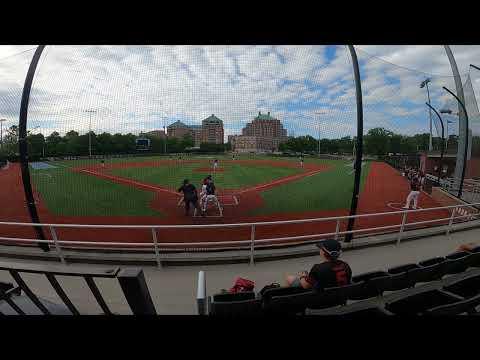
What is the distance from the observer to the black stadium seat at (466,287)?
290 cm

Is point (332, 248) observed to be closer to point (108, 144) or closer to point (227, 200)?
point (108, 144)

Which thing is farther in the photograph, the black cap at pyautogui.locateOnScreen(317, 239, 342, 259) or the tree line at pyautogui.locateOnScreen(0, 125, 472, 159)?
the tree line at pyautogui.locateOnScreen(0, 125, 472, 159)

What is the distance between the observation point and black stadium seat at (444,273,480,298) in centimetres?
290

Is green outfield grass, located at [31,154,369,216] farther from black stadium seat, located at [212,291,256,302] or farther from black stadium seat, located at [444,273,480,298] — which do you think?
black stadium seat, located at [212,291,256,302]

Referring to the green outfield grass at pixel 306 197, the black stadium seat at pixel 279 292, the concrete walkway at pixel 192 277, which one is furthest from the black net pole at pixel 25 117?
the green outfield grass at pixel 306 197

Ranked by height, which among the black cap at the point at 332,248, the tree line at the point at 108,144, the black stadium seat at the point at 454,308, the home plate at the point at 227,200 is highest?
the tree line at the point at 108,144

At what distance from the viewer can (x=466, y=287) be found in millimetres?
2947

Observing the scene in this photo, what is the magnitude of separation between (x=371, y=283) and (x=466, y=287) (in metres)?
1.36

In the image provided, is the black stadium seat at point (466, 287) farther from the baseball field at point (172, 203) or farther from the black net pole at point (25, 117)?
the black net pole at point (25, 117)

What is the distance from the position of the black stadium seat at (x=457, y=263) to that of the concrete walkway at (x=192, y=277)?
4.21ft

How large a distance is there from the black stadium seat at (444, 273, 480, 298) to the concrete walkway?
1525 mm

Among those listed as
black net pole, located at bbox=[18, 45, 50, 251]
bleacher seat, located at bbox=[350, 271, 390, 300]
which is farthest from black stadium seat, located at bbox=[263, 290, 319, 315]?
black net pole, located at bbox=[18, 45, 50, 251]
